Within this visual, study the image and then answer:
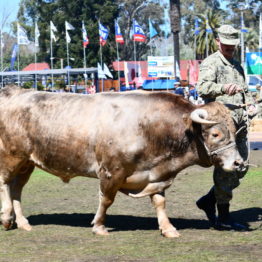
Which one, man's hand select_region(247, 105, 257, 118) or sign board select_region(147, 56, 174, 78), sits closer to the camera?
man's hand select_region(247, 105, 257, 118)

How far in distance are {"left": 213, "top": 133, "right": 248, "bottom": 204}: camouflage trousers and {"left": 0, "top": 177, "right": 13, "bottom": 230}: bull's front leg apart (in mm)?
2577

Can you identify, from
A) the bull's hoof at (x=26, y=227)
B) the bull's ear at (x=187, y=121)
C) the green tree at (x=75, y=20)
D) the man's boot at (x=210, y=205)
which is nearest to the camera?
the bull's ear at (x=187, y=121)

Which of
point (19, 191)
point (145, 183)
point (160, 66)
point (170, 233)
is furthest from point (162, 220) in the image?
point (160, 66)

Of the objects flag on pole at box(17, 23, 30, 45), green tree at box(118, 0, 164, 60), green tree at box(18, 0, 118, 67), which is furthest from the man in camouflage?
green tree at box(118, 0, 164, 60)

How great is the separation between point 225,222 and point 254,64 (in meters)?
21.4

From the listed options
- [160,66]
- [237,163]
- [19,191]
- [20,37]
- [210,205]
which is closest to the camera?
[237,163]

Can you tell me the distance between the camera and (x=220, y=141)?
25.5 feet

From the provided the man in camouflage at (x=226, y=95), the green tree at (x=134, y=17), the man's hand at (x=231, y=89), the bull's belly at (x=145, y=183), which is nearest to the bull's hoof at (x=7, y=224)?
the bull's belly at (x=145, y=183)

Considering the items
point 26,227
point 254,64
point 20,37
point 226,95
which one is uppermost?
point 20,37

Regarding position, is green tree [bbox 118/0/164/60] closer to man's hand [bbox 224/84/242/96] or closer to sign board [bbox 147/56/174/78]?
sign board [bbox 147/56/174/78]

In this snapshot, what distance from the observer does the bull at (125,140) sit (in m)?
7.87

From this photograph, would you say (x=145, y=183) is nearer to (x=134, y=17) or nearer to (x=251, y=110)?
(x=251, y=110)

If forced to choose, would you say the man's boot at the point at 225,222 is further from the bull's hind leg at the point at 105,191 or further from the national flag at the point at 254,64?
the national flag at the point at 254,64

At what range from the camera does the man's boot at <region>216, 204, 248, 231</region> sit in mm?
8297
